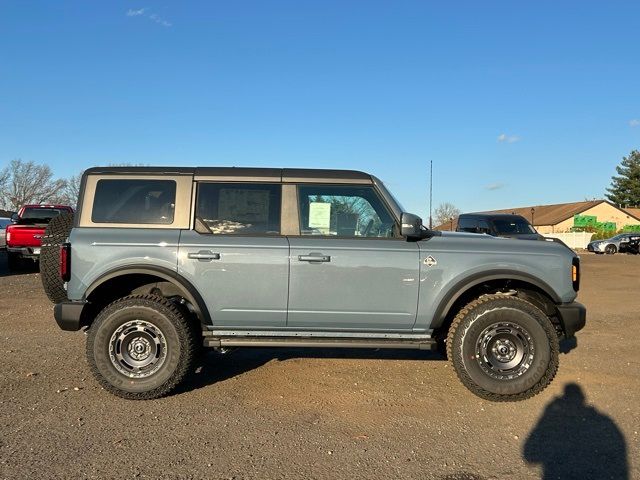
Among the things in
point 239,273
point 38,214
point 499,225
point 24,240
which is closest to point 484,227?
point 499,225

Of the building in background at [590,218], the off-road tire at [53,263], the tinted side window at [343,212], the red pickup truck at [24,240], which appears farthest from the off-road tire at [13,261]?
the building in background at [590,218]

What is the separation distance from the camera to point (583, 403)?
178 inches

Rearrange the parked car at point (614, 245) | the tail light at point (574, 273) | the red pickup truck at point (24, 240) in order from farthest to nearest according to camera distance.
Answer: the parked car at point (614, 245), the red pickup truck at point (24, 240), the tail light at point (574, 273)

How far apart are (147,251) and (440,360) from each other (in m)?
3.45

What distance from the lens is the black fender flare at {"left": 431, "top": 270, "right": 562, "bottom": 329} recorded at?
4.57 metres

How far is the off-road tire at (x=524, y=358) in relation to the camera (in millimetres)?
4473

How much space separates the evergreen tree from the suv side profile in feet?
280

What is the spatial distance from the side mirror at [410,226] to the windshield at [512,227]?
10761 mm

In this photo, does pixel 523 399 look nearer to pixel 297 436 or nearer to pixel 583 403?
pixel 583 403

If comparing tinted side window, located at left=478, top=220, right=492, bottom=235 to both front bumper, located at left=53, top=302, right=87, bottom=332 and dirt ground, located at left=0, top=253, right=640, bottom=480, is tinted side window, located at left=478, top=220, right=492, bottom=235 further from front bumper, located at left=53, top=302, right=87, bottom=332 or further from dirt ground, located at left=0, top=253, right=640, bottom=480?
front bumper, located at left=53, top=302, right=87, bottom=332

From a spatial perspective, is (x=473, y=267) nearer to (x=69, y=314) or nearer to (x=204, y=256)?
(x=204, y=256)

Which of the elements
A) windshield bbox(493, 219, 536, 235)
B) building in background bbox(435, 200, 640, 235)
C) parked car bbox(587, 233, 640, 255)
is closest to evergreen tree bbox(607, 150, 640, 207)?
building in background bbox(435, 200, 640, 235)

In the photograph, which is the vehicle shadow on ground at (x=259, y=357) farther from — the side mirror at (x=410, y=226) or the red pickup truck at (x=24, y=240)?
the red pickup truck at (x=24, y=240)

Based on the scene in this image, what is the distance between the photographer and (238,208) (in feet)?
15.7
